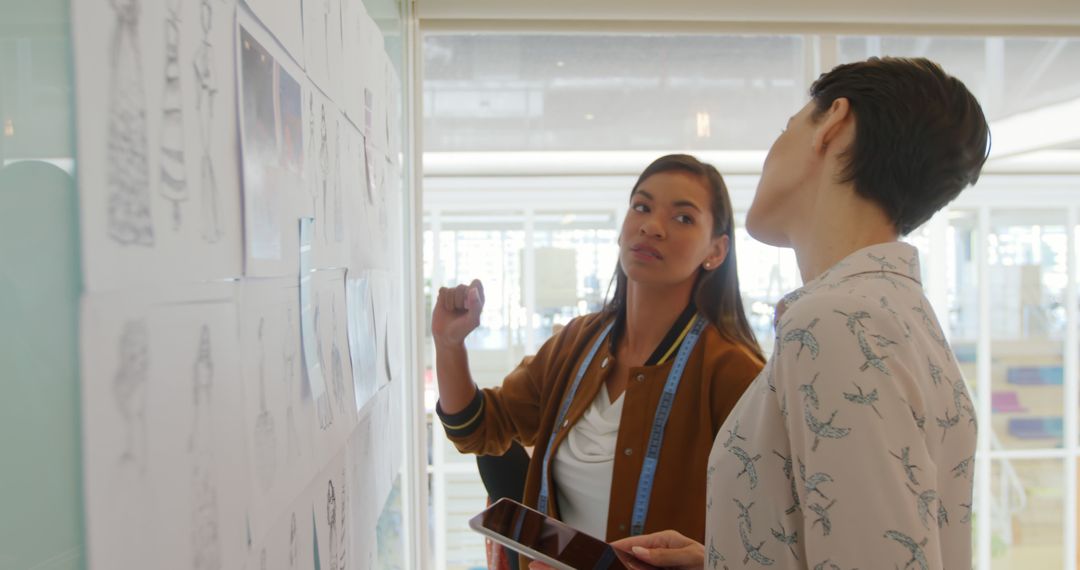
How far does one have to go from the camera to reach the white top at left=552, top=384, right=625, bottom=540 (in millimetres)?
1422

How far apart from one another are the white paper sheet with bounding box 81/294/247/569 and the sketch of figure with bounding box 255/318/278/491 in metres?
0.04

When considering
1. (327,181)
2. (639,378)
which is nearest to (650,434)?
(639,378)

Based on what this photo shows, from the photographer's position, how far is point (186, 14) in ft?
1.61

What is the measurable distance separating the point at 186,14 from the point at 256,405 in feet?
1.04

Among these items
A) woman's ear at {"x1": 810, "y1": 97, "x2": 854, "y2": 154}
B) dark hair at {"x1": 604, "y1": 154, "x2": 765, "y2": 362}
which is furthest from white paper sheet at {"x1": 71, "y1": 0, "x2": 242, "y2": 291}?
dark hair at {"x1": 604, "y1": 154, "x2": 765, "y2": 362}

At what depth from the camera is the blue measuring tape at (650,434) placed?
1.36 m

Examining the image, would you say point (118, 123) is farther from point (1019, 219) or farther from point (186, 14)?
point (1019, 219)

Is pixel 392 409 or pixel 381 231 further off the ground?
pixel 381 231

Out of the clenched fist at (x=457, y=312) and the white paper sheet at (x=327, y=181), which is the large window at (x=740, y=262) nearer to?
the clenched fist at (x=457, y=312)

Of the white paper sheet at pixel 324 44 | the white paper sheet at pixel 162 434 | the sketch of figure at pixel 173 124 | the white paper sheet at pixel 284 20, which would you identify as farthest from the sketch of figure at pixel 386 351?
the sketch of figure at pixel 173 124

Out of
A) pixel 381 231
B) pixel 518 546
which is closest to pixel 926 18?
pixel 381 231

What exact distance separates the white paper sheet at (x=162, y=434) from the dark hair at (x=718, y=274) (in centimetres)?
113

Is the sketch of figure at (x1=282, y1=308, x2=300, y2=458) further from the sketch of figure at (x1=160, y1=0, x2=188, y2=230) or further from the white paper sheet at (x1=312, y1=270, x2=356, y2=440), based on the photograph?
the sketch of figure at (x1=160, y1=0, x2=188, y2=230)

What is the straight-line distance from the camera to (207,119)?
53 centimetres
